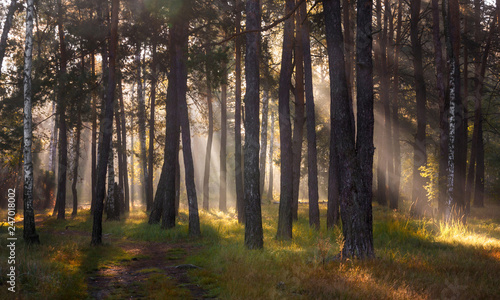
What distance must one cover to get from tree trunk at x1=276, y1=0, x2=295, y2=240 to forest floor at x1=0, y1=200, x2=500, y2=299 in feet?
2.33

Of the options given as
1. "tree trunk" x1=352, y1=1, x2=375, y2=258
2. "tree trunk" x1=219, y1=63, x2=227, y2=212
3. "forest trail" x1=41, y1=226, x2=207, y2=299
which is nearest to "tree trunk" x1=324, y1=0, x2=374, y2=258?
"tree trunk" x1=352, y1=1, x2=375, y2=258

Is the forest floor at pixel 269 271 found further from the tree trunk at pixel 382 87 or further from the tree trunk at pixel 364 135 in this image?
the tree trunk at pixel 382 87

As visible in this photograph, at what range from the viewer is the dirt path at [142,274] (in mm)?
6840

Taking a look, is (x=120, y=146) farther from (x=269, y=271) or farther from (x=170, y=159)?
(x=269, y=271)

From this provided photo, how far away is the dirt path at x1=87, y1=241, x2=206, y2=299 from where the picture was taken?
684cm

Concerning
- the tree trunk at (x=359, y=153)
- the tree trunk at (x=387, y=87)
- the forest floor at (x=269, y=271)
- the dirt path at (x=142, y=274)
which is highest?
the tree trunk at (x=387, y=87)

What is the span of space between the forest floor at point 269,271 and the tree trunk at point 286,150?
28.0 inches

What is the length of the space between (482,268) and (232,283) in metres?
4.95

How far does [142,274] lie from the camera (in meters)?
8.46

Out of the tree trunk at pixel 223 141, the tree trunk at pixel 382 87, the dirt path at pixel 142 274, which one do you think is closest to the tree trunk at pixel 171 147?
the dirt path at pixel 142 274

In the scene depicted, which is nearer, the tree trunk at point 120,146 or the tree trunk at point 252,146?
the tree trunk at point 252,146

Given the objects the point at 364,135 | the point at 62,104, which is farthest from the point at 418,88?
the point at 62,104

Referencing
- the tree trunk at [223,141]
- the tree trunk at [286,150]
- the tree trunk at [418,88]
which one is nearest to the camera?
the tree trunk at [286,150]

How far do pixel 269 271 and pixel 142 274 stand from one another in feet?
9.93
